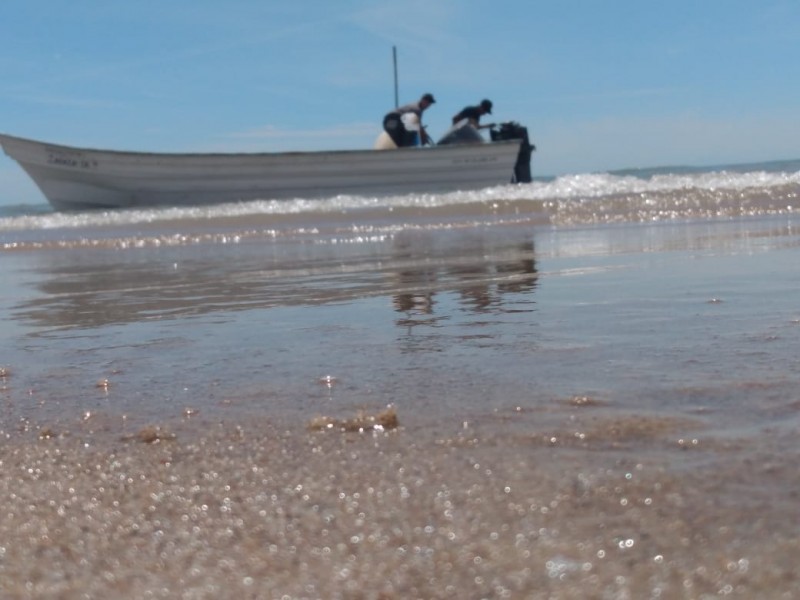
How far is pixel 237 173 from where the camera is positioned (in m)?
12.6

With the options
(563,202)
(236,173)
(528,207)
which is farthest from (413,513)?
(236,173)

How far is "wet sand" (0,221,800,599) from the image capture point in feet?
2.56

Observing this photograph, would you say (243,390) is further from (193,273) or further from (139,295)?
(193,273)

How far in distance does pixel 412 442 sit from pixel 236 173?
1176 cm

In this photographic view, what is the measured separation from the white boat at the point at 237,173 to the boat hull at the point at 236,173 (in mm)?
13

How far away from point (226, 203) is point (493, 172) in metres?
3.72

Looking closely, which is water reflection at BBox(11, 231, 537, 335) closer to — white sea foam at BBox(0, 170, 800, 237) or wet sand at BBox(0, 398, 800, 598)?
wet sand at BBox(0, 398, 800, 598)

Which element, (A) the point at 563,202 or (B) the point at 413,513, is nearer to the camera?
(B) the point at 413,513

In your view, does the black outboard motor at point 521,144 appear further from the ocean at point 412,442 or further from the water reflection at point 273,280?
the ocean at point 412,442

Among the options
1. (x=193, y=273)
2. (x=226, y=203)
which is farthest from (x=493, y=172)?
(x=193, y=273)

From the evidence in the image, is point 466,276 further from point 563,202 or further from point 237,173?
point 237,173

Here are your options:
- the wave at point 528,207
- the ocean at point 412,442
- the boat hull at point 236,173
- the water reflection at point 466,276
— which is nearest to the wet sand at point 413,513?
the ocean at point 412,442

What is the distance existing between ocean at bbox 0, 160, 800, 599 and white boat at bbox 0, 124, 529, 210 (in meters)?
9.59

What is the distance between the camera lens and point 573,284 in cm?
298
